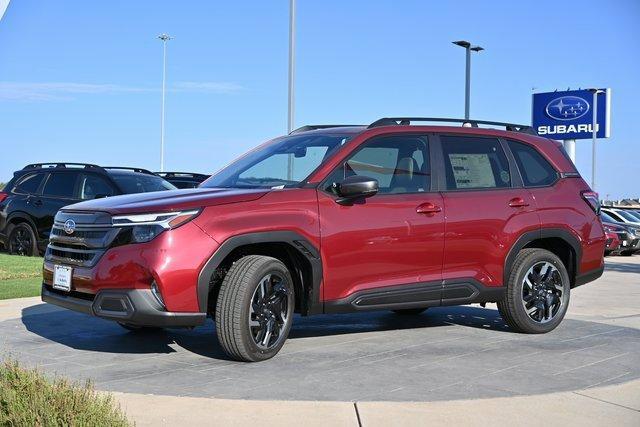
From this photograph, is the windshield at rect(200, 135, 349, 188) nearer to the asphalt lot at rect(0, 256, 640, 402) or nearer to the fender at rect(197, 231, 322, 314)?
the fender at rect(197, 231, 322, 314)

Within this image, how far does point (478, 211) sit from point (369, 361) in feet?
6.13

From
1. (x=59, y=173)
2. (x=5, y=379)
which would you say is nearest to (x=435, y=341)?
(x=5, y=379)

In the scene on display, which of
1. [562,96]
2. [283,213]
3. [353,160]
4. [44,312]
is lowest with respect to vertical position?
[44,312]

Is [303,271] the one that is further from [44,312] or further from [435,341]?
[44,312]

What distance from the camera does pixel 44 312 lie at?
916 cm

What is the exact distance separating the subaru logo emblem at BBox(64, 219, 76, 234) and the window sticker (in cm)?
337

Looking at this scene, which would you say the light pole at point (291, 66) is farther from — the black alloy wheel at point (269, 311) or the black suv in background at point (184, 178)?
the black alloy wheel at point (269, 311)

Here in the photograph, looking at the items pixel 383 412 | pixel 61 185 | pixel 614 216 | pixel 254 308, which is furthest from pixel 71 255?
pixel 614 216

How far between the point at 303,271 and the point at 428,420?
218 cm

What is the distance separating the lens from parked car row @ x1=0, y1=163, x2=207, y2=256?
14617 mm

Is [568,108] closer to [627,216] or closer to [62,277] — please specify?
[627,216]

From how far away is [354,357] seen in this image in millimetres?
6793

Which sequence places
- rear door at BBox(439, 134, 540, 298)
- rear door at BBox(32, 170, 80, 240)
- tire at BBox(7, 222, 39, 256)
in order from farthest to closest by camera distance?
1. tire at BBox(7, 222, 39, 256)
2. rear door at BBox(32, 170, 80, 240)
3. rear door at BBox(439, 134, 540, 298)

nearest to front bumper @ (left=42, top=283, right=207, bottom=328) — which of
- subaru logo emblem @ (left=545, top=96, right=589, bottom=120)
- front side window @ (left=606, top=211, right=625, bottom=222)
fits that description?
front side window @ (left=606, top=211, right=625, bottom=222)
